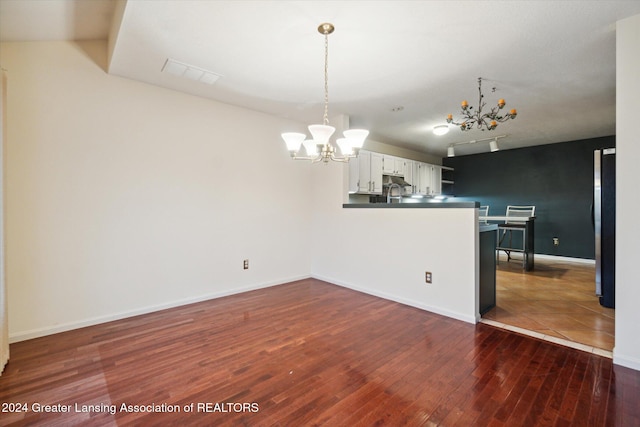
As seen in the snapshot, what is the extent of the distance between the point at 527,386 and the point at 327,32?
2.77 metres

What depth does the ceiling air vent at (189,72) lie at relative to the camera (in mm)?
2627

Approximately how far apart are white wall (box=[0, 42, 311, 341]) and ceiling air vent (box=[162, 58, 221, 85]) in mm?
479

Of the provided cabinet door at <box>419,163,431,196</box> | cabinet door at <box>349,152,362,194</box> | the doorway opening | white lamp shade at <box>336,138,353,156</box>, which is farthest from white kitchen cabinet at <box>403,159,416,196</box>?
white lamp shade at <box>336,138,353,156</box>

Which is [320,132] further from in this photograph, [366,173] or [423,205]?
[366,173]

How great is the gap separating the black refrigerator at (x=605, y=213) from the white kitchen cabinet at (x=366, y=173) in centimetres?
290

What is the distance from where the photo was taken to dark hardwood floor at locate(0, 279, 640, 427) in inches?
60.9

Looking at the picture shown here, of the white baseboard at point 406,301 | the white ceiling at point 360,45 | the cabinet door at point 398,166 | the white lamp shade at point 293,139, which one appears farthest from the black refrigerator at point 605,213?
the cabinet door at point 398,166

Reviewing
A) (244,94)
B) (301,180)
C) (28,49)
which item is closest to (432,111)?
(301,180)

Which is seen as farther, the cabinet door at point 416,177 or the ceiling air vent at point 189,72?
the cabinet door at point 416,177

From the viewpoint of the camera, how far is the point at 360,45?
233 centimetres

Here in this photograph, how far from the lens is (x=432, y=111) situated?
13.0ft

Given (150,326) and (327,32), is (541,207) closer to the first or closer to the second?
(327,32)

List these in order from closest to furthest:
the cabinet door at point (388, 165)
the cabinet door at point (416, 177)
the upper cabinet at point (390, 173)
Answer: the upper cabinet at point (390, 173) < the cabinet door at point (388, 165) < the cabinet door at point (416, 177)

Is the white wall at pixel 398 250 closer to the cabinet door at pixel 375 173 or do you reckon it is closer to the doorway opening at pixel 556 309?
the doorway opening at pixel 556 309
